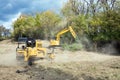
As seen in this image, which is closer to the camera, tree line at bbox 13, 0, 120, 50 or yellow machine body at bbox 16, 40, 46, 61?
yellow machine body at bbox 16, 40, 46, 61

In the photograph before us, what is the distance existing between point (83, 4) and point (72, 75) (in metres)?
38.4

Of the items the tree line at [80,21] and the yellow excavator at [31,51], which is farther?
the tree line at [80,21]

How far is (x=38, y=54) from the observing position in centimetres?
2466

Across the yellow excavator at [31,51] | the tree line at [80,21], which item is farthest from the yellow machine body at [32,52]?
the tree line at [80,21]

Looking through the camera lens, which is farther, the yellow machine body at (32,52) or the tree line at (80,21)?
the tree line at (80,21)

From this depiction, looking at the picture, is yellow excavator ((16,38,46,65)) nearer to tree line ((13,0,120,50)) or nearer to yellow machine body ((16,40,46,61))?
yellow machine body ((16,40,46,61))

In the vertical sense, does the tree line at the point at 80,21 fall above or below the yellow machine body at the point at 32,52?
above

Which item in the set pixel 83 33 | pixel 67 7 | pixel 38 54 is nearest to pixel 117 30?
pixel 83 33

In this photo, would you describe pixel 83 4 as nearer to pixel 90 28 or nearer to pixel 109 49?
pixel 90 28

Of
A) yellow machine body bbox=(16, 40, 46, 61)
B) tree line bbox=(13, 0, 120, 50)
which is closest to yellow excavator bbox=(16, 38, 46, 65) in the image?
yellow machine body bbox=(16, 40, 46, 61)

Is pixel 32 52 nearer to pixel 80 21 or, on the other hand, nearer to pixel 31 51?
pixel 31 51

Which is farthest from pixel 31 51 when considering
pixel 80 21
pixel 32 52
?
pixel 80 21

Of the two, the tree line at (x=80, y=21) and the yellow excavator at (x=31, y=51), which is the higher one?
the tree line at (x=80, y=21)

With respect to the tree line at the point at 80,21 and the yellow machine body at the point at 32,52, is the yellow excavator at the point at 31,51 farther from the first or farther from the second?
the tree line at the point at 80,21
